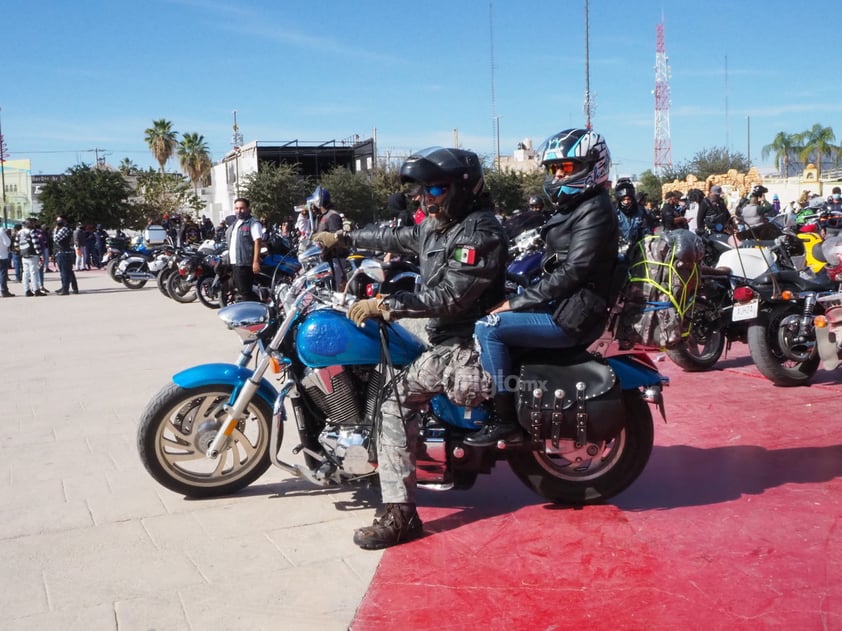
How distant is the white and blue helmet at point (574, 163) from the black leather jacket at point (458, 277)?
1.43 ft

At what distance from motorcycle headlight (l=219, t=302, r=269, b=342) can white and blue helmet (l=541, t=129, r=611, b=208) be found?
1.56 m

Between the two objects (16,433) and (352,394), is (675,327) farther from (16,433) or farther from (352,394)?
(16,433)

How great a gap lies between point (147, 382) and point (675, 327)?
15.9 ft

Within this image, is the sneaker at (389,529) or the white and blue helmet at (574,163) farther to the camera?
the white and blue helmet at (574,163)

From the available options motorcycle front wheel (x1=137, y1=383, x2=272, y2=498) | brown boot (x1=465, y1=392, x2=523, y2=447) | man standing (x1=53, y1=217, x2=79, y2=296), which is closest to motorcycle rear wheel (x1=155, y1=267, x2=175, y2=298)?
man standing (x1=53, y1=217, x2=79, y2=296)

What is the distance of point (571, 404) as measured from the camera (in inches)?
151

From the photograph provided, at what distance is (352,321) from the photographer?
382cm

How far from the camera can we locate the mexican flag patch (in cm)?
365

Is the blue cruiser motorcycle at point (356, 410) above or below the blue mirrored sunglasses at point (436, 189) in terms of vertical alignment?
below

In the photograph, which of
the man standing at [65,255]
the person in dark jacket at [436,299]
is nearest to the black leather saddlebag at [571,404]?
the person in dark jacket at [436,299]

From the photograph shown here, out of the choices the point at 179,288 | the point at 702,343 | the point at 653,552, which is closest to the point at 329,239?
the point at 653,552

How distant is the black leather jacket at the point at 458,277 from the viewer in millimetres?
3658

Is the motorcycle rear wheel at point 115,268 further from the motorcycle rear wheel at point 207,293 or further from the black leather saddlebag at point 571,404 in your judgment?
the black leather saddlebag at point 571,404

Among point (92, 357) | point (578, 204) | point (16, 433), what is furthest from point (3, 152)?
point (578, 204)
